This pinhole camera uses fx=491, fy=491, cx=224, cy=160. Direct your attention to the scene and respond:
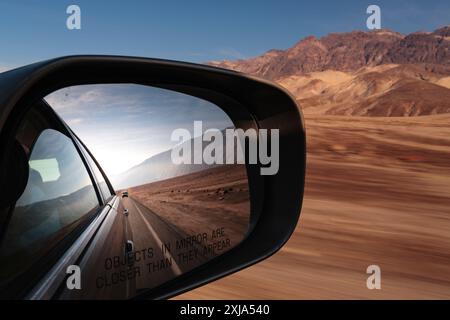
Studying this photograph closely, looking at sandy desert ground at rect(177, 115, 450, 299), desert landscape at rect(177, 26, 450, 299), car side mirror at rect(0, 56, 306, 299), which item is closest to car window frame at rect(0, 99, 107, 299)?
car side mirror at rect(0, 56, 306, 299)

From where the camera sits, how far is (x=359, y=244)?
4613 millimetres

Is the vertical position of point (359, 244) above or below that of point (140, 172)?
below

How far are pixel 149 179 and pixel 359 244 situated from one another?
3203 millimetres

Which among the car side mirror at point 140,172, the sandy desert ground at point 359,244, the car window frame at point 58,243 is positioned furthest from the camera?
the sandy desert ground at point 359,244

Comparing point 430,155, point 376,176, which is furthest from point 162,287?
point 430,155

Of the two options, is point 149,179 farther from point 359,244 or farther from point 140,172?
point 359,244

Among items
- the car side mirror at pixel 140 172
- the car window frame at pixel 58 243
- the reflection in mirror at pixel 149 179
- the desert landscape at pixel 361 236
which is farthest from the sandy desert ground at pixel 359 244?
the car window frame at pixel 58 243

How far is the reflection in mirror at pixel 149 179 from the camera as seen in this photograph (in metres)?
1.75

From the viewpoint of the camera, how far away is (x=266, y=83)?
2.67 m

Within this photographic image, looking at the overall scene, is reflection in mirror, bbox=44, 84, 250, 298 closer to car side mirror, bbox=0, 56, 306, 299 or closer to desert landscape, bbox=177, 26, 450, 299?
car side mirror, bbox=0, 56, 306, 299

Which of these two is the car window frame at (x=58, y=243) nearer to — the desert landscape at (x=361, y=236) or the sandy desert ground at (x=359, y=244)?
the desert landscape at (x=361, y=236)

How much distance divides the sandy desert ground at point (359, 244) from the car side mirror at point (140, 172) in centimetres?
86

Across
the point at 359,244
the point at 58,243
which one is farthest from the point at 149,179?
the point at 359,244

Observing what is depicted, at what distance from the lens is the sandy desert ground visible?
344 centimetres
